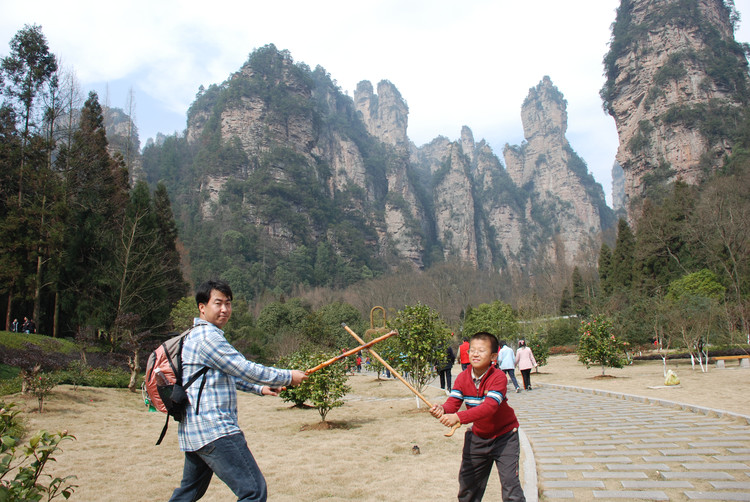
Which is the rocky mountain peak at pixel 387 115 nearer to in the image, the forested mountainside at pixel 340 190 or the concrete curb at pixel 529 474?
the forested mountainside at pixel 340 190

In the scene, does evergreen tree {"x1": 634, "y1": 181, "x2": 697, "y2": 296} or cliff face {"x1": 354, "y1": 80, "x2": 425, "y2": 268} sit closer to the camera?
evergreen tree {"x1": 634, "y1": 181, "x2": 697, "y2": 296}

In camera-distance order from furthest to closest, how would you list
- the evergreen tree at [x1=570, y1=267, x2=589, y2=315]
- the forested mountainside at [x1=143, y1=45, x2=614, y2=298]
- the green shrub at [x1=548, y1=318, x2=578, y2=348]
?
the forested mountainside at [x1=143, y1=45, x2=614, y2=298] → the evergreen tree at [x1=570, y1=267, x2=589, y2=315] → the green shrub at [x1=548, y1=318, x2=578, y2=348]

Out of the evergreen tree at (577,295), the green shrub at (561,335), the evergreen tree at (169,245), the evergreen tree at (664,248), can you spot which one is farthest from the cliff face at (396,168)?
the evergreen tree at (169,245)

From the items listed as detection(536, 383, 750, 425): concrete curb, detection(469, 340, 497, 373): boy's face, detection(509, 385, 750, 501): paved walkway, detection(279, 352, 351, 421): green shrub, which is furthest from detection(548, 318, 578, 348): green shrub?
detection(469, 340, 497, 373): boy's face

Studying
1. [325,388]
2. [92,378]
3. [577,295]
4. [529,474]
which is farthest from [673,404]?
[577,295]

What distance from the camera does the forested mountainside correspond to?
274 feet

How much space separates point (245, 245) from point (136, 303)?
5684cm

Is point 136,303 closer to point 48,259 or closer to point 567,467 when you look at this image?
point 48,259

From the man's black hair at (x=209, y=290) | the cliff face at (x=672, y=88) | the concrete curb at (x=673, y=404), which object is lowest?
the concrete curb at (x=673, y=404)

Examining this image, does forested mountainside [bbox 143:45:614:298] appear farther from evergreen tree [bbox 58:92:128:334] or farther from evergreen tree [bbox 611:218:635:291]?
evergreen tree [bbox 58:92:128:334]

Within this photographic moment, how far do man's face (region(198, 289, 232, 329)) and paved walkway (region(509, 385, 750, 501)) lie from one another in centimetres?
318

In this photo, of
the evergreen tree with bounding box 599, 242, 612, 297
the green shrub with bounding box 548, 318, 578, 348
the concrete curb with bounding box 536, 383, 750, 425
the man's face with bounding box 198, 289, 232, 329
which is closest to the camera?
the man's face with bounding box 198, 289, 232, 329

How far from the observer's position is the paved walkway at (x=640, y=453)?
413cm

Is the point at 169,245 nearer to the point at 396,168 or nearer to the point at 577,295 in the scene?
the point at 577,295
